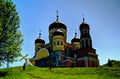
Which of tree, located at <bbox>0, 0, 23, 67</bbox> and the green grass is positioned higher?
tree, located at <bbox>0, 0, 23, 67</bbox>

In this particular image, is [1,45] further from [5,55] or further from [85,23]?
[85,23]

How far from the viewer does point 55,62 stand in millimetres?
66688

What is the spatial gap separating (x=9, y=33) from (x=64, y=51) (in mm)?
35227

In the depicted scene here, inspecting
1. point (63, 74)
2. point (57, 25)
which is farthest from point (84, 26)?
point (63, 74)

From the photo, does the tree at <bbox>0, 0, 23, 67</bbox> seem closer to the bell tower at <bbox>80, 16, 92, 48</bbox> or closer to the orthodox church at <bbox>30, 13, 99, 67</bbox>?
the orthodox church at <bbox>30, 13, 99, 67</bbox>

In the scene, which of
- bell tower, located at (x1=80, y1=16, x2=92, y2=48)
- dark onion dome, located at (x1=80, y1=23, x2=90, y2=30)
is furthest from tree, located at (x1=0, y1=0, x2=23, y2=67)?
dark onion dome, located at (x1=80, y1=23, x2=90, y2=30)

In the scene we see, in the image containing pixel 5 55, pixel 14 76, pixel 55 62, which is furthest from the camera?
pixel 55 62

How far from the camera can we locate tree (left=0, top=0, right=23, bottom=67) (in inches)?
1357

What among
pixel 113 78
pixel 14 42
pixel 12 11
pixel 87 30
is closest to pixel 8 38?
pixel 14 42

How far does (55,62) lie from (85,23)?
14167mm

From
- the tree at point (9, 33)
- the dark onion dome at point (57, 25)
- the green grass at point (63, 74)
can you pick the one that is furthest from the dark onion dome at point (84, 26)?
the tree at point (9, 33)

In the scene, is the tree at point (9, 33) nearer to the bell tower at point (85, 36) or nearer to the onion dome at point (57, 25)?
the bell tower at point (85, 36)

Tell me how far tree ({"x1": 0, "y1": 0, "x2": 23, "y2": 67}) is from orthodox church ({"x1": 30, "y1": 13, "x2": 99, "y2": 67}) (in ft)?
87.3

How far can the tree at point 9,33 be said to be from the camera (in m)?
34.5
